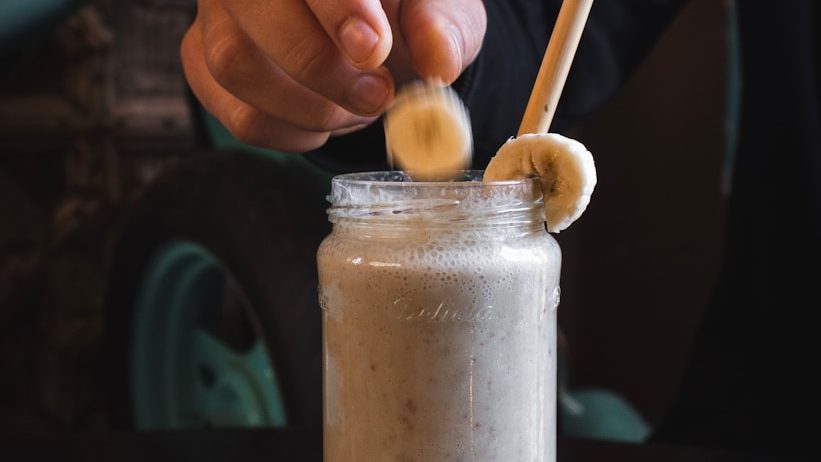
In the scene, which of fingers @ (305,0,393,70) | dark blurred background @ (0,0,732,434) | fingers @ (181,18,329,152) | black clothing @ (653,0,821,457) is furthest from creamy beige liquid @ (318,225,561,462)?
dark blurred background @ (0,0,732,434)

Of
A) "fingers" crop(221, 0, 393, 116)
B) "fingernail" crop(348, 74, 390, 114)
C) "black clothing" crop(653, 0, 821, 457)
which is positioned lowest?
"black clothing" crop(653, 0, 821, 457)

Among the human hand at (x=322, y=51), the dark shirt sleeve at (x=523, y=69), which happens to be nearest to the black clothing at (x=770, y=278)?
the dark shirt sleeve at (x=523, y=69)

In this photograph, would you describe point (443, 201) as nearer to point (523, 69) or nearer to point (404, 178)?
point (404, 178)

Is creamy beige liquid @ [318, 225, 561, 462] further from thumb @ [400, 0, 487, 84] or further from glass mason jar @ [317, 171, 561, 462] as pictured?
thumb @ [400, 0, 487, 84]

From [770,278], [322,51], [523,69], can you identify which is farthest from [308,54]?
[770,278]

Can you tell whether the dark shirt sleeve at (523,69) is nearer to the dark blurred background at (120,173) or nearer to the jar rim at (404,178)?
the jar rim at (404,178)

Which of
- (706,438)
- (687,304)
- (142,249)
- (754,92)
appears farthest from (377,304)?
(687,304)
